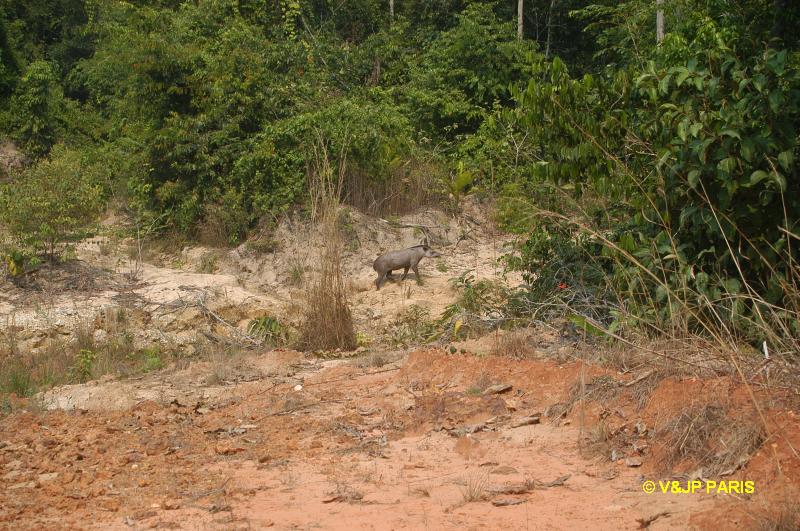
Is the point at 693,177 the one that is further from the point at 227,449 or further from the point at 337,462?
the point at 227,449

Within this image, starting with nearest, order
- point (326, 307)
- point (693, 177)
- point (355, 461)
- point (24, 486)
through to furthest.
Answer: point (24, 486), point (355, 461), point (693, 177), point (326, 307)

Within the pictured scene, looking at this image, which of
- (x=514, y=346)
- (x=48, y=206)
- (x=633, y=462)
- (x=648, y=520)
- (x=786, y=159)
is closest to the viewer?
(x=648, y=520)

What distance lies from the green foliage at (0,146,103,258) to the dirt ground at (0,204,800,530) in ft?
12.5

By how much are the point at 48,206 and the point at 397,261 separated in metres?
4.45

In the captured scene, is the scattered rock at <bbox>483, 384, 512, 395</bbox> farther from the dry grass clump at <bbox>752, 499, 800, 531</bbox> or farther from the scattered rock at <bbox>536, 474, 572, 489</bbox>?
the dry grass clump at <bbox>752, 499, 800, 531</bbox>

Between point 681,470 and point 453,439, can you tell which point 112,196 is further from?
point 681,470

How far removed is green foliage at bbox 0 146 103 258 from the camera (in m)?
11.6

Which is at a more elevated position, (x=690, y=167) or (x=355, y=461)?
(x=690, y=167)

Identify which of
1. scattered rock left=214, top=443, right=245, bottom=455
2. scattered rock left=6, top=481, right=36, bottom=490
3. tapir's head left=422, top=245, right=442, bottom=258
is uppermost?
tapir's head left=422, top=245, right=442, bottom=258

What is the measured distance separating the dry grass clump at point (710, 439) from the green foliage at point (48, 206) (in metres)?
8.85

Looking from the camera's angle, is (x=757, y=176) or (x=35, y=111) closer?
(x=757, y=176)

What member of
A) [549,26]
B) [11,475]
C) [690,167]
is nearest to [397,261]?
[690,167]

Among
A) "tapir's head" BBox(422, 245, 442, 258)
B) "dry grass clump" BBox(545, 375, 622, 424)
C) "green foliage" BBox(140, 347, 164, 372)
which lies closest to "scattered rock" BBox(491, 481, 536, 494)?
"dry grass clump" BBox(545, 375, 622, 424)

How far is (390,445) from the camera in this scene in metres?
5.94
